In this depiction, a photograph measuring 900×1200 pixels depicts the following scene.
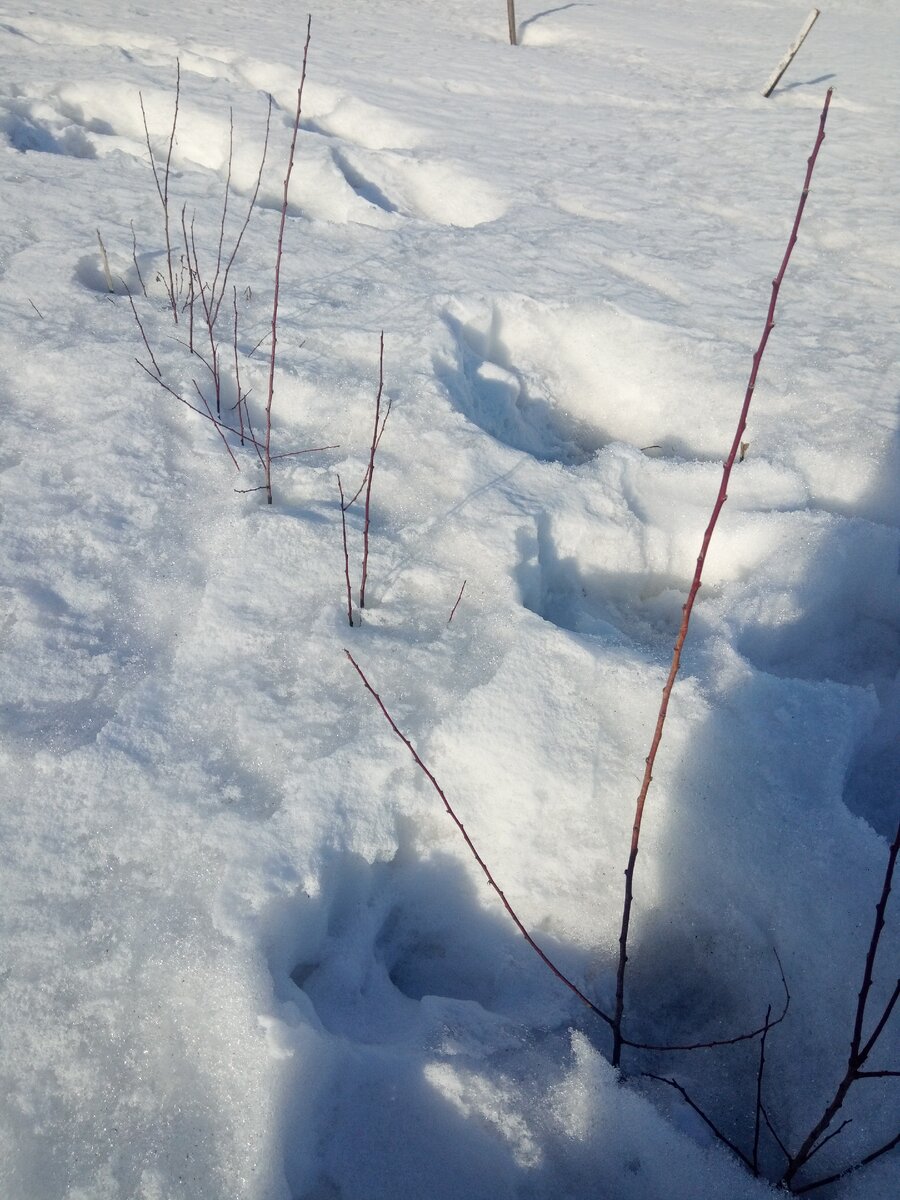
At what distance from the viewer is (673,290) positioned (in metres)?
3.63

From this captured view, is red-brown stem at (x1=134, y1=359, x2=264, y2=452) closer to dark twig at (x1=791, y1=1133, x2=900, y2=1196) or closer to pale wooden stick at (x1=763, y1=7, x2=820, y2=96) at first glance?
dark twig at (x1=791, y1=1133, x2=900, y2=1196)

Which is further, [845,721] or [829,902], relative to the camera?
[845,721]

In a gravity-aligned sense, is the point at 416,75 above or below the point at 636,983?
above

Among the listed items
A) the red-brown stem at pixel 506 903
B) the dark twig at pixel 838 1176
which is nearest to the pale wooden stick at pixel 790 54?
the red-brown stem at pixel 506 903

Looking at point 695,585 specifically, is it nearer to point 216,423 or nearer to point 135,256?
point 216,423

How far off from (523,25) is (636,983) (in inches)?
402

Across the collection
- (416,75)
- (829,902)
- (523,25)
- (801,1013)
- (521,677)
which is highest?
(523,25)

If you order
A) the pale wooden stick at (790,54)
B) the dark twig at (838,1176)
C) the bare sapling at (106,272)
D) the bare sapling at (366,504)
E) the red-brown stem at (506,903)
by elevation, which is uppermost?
the pale wooden stick at (790,54)

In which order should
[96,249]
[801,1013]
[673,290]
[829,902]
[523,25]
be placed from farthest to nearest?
[523,25] → [673,290] → [96,249] → [829,902] → [801,1013]

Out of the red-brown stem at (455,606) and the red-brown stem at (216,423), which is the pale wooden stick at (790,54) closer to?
the red-brown stem at (216,423)

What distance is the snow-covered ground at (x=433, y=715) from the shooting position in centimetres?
127

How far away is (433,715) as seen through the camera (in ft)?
5.79

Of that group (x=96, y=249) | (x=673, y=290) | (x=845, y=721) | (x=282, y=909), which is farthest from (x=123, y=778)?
(x=673, y=290)

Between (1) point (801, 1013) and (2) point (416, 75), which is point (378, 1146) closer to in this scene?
(1) point (801, 1013)
